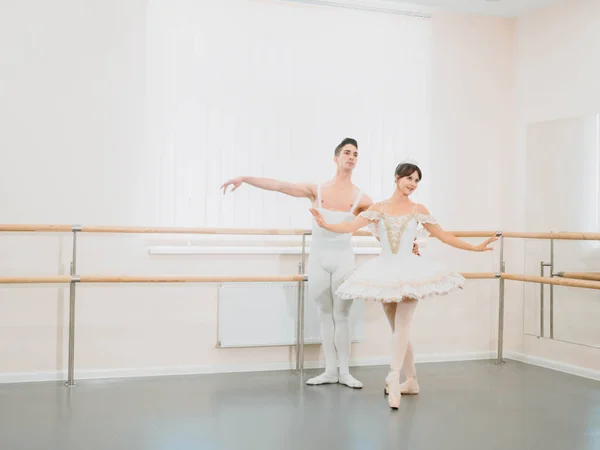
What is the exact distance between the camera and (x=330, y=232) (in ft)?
14.1

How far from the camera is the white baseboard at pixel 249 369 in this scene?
4395 millimetres

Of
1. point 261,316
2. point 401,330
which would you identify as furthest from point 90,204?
point 401,330

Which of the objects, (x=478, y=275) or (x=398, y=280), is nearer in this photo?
(x=398, y=280)

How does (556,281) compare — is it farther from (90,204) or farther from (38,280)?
(38,280)

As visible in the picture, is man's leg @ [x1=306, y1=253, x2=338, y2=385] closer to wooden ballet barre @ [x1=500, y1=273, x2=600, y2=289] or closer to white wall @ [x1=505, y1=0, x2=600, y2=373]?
wooden ballet barre @ [x1=500, y1=273, x2=600, y2=289]

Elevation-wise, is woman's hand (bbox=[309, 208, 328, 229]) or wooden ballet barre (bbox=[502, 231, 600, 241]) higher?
woman's hand (bbox=[309, 208, 328, 229])

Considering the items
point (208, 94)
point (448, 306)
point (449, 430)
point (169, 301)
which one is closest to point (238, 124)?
point (208, 94)

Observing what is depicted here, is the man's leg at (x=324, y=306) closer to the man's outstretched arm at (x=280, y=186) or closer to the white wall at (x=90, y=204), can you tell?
the man's outstretched arm at (x=280, y=186)

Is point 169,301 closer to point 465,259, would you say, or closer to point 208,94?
point 208,94

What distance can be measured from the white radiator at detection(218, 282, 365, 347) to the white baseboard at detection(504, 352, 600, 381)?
4.96 feet

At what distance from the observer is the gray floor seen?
10.4 ft

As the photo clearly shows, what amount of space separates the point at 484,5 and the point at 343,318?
2.39 metres

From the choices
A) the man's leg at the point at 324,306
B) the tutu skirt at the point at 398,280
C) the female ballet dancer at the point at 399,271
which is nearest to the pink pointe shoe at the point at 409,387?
the female ballet dancer at the point at 399,271

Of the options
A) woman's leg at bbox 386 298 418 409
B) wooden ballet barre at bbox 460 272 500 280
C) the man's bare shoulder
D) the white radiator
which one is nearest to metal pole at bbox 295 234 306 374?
the white radiator
